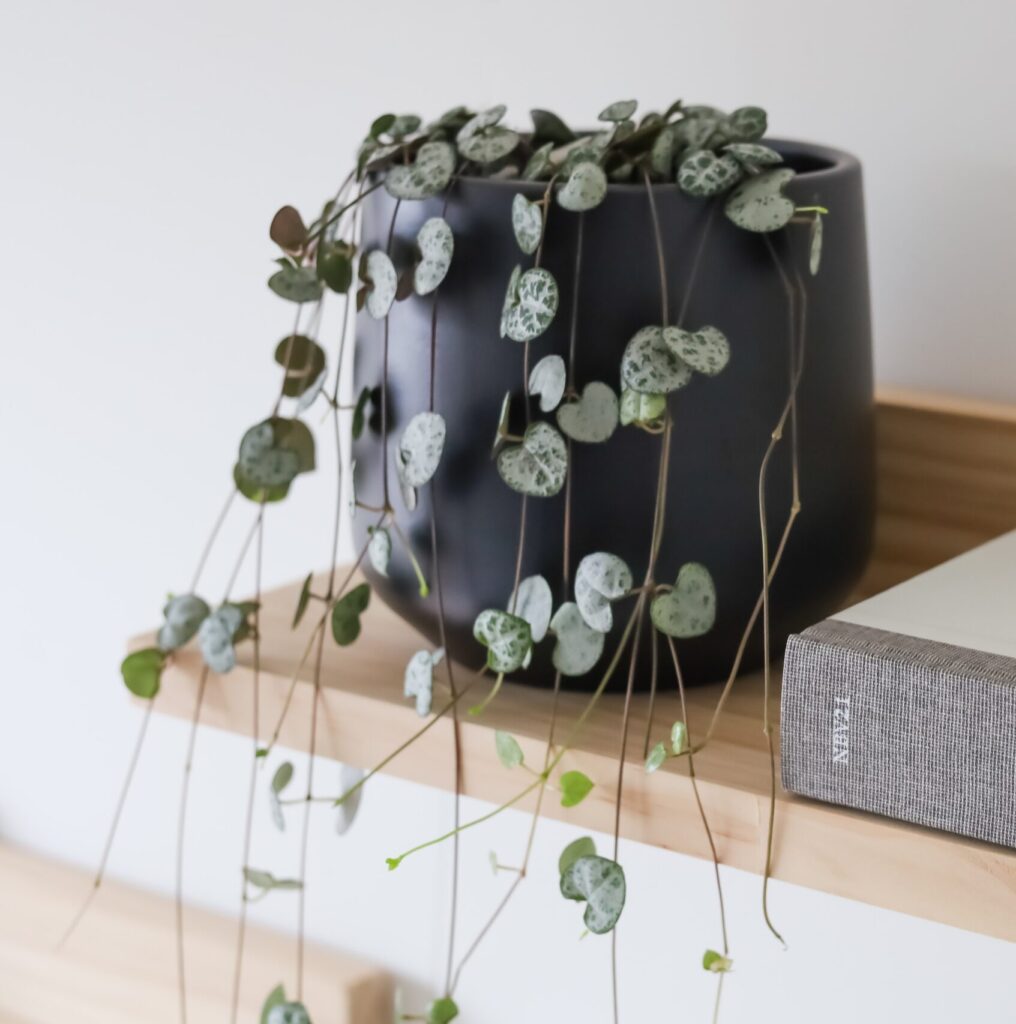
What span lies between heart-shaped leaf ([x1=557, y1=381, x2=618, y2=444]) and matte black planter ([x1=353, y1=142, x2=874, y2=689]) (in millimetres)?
11

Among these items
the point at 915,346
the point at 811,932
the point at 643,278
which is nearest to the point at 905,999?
the point at 811,932

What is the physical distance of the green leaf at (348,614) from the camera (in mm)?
627

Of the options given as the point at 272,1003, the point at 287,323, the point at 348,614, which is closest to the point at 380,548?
the point at 348,614

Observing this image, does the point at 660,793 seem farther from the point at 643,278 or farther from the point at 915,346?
the point at 915,346

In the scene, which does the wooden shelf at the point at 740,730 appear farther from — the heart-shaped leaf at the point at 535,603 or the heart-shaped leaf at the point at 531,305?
the heart-shaped leaf at the point at 531,305

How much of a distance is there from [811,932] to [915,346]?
38 centimetres

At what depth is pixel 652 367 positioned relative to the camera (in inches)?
20.4

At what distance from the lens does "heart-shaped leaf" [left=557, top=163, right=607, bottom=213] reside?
521 millimetres

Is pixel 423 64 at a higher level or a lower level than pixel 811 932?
higher

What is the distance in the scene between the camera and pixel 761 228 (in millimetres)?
536

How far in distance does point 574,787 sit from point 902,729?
13 centimetres

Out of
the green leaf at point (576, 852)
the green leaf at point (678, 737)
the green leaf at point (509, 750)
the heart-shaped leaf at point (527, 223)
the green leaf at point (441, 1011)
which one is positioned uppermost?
the heart-shaped leaf at point (527, 223)

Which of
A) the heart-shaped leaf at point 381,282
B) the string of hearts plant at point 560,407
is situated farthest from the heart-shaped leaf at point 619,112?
the heart-shaped leaf at point 381,282

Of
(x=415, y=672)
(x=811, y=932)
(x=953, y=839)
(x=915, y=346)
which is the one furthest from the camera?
(x=811, y=932)
